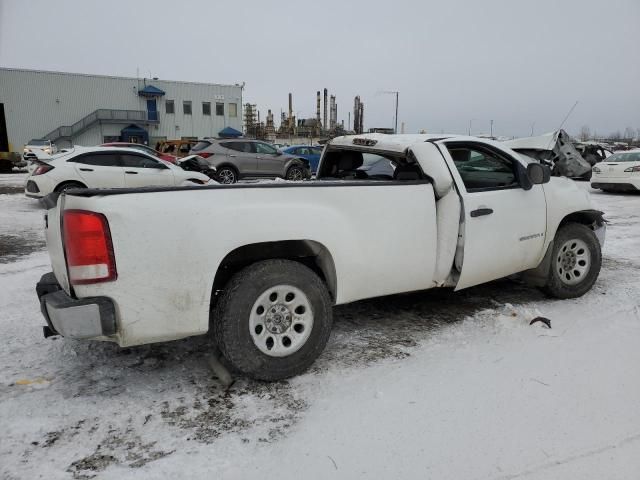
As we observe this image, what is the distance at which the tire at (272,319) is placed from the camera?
294 centimetres

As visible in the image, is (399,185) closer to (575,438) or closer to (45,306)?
(575,438)

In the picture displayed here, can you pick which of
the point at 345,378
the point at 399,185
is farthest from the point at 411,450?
the point at 399,185

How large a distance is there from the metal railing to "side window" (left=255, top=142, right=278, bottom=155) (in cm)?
3159

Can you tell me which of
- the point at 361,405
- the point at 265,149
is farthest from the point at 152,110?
the point at 361,405

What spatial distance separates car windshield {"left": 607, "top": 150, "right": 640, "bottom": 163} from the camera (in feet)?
47.5

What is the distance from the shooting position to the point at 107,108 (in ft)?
143

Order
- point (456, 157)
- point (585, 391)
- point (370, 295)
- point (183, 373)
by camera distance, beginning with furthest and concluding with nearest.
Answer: point (456, 157)
point (370, 295)
point (183, 373)
point (585, 391)

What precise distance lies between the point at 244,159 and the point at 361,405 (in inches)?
560

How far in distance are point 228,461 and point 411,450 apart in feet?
3.06

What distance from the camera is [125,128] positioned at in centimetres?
4384

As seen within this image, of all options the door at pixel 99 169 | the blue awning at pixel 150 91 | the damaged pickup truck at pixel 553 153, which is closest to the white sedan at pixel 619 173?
the damaged pickup truck at pixel 553 153

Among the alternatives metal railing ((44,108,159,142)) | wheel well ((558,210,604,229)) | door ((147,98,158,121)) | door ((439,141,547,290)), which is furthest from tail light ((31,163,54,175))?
door ((147,98,158,121))

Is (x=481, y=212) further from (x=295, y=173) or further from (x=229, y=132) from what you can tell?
(x=229, y=132)

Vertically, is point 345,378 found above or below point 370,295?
below
